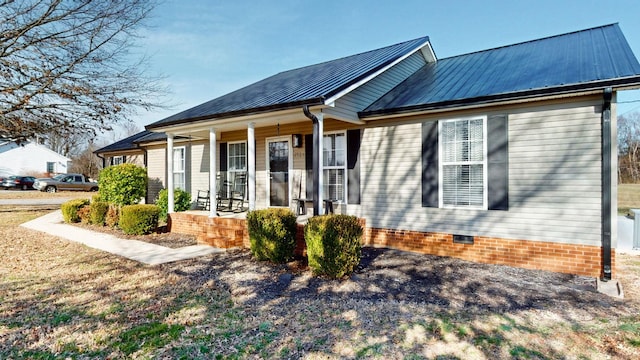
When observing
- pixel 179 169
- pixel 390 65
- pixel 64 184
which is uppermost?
pixel 390 65

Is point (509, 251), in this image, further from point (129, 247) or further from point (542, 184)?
point (129, 247)

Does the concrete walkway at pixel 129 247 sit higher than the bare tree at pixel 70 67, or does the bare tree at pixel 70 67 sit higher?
the bare tree at pixel 70 67

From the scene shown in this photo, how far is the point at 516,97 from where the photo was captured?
5.92m

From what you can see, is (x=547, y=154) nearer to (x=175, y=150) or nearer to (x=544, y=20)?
(x=544, y=20)

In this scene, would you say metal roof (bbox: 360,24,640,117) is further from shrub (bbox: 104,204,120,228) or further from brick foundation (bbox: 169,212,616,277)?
shrub (bbox: 104,204,120,228)

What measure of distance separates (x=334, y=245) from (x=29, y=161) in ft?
146

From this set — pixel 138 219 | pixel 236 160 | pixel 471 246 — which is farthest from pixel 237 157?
pixel 471 246

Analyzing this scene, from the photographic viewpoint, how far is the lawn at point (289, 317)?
334 centimetres

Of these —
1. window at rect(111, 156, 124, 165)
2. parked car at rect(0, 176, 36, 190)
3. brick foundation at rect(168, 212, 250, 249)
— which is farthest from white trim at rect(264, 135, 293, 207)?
parked car at rect(0, 176, 36, 190)

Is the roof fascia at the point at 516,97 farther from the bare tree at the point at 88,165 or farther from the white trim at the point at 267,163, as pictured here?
the bare tree at the point at 88,165

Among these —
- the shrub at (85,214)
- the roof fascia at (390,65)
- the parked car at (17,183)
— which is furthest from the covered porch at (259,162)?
the parked car at (17,183)

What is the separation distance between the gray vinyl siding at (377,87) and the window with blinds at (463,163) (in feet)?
5.98

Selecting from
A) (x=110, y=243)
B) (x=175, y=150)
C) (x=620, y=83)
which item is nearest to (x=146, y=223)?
(x=110, y=243)

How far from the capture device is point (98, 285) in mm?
5258
